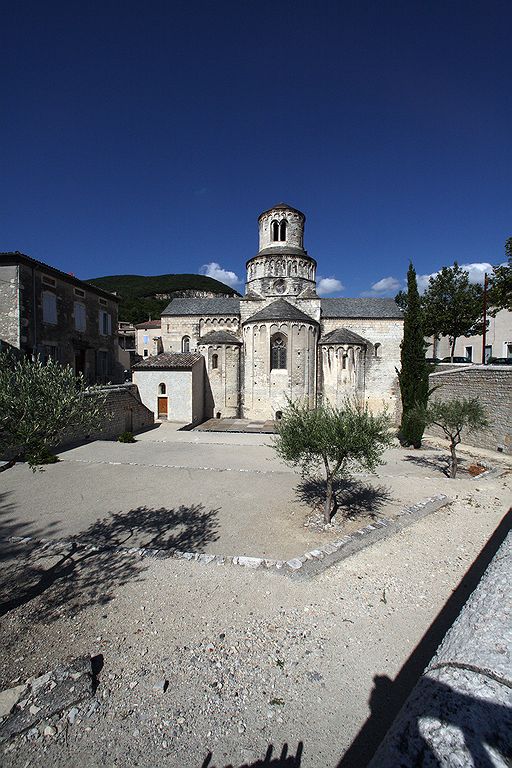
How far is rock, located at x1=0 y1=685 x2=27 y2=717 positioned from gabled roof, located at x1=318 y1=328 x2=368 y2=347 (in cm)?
2396

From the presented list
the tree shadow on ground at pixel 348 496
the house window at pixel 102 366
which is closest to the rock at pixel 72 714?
the tree shadow on ground at pixel 348 496

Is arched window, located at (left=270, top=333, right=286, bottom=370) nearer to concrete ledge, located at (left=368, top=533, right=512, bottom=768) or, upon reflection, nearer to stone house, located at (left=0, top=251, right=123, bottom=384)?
stone house, located at (left=0, top=251, right=123, bottom=384)

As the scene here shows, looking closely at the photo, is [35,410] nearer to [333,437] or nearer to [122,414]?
[333,437]

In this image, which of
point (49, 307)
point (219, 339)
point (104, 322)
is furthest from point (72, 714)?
point (219, 339)

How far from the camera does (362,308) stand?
1092 inches

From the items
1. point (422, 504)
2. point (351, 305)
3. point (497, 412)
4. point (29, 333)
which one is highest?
point (351, 305)

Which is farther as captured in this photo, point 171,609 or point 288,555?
point 288,555

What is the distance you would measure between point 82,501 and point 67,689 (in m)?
6.23

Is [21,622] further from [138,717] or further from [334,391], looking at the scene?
[334,391]

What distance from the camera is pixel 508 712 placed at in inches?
77.8

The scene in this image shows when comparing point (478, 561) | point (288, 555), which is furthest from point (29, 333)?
point (478, 561)

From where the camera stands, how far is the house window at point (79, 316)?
2059 cm

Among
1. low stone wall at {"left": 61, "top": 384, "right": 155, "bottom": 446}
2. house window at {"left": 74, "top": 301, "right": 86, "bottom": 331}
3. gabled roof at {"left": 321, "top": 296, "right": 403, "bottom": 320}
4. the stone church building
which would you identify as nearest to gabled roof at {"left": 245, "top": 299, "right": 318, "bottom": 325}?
the stone church building

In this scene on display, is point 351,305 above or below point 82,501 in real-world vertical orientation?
→ above
